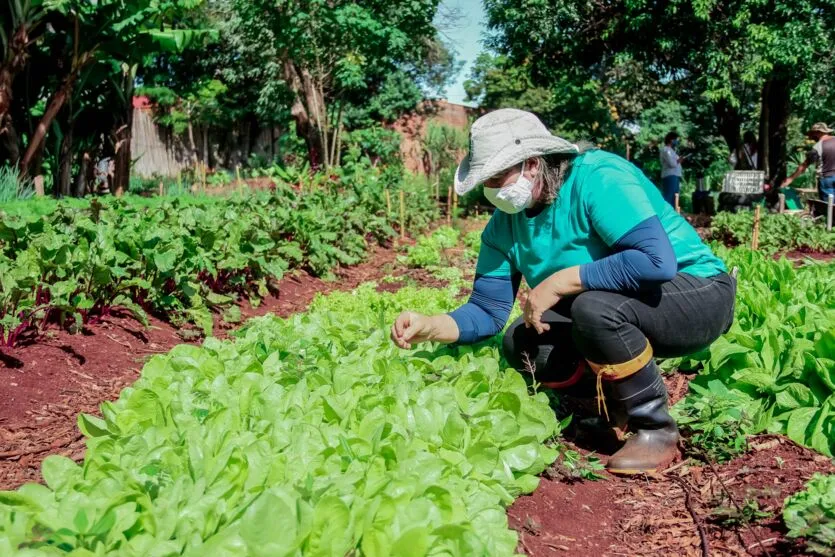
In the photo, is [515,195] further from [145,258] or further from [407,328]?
[145,258]

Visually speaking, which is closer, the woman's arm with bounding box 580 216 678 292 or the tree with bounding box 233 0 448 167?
the woman's arm with bounding box 580 216 678 292

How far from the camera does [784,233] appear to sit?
9969 millimetres

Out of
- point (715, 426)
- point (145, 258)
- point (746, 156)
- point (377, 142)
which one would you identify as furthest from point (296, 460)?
point (377, 142)

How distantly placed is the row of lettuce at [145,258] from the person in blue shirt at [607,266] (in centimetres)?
230

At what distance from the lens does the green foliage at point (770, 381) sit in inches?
123

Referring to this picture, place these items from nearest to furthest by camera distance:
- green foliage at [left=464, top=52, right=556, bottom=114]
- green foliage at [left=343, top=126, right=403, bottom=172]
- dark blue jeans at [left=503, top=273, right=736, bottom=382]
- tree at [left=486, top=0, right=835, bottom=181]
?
dark blue jeans at [left=503, top=273, right=736, bottom=382]
tree at [left=486, top=0, right=835, bottom=181]
green foliage at [left=343, top=126, right=403, bottom=172]
green foliage at [left=464, top=52, right=556, bottom=114]

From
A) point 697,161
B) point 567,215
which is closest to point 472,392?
point 567,215

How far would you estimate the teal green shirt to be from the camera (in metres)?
2.89

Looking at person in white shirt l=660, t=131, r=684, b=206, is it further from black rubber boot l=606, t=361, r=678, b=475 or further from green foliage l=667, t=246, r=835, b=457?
black rubber boot l=606, t=361, r=678, b=475

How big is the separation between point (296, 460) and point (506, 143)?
56.8 inches

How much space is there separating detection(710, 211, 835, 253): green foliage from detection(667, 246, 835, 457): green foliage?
243 inches

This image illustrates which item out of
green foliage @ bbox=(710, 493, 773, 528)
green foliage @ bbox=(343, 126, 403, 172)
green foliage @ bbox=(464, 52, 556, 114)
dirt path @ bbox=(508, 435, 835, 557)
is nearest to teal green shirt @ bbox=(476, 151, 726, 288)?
dirt path @ bbox=(508, 435, 835, 557)

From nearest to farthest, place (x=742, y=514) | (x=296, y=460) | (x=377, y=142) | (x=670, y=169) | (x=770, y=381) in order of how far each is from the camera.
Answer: (x=296, y=460)
(x=742, y=514)
(x=770, y=381)
(x=670, y=169)
(x=377, y=142)

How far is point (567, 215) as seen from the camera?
3.07m
